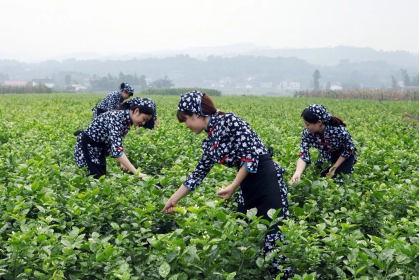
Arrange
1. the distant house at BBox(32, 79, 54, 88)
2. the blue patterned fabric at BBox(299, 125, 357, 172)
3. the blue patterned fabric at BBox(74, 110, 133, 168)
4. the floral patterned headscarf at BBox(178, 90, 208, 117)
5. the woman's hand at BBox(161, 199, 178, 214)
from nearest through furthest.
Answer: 1. the floral patterned headscarf at BBox(178, 90, 208, 117)
2. the woman's hand at BBox(161, 199, 178, 214)
3. the blue patterned fabric at BBox(74, 110, 133, 168)
4. the blue patterned fabric at BBox(299, 125, 357, 172)
5. the distant house at BBox(32, 79, 54, 88)

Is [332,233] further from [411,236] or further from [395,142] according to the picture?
[395,142]

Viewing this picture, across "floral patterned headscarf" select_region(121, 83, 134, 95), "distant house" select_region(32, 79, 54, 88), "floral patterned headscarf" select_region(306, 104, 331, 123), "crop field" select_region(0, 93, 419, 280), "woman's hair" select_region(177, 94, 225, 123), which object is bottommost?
"crop field" select_region(0, 93, 419, 280)

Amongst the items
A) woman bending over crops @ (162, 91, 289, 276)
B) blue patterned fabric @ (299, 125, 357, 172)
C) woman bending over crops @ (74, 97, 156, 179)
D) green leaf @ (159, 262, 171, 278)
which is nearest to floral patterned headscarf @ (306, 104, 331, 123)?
blue patterned fabric @ (299, 125, 357, 172)

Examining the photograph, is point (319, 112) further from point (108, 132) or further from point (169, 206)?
point (108, 132)

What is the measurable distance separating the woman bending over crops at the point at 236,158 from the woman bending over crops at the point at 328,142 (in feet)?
3.89

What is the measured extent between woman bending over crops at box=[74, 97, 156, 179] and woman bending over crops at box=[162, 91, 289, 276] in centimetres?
121

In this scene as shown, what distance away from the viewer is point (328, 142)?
5.13 metres

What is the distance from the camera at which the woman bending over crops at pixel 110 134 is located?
4.78 m

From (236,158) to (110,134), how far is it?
1926mm

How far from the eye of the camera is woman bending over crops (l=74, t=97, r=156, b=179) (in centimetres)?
478

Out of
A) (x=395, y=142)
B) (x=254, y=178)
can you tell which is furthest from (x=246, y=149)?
(x=395, y=142)

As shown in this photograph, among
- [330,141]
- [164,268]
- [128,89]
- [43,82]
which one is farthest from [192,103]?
[43,82]

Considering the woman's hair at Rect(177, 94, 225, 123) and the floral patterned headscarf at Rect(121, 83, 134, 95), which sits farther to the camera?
the floral patterned headscarf at Rect(121, 83, 134, 95)

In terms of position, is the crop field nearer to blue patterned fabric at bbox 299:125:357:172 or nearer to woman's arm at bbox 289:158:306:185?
woman's arm at bbox 289:158:306:185
